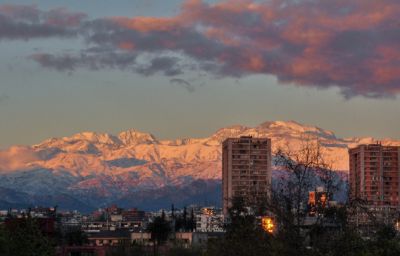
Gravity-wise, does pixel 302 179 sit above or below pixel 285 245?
above

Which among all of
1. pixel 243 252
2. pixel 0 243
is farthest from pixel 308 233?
pixel 0 243

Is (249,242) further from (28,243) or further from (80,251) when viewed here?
(80,251)

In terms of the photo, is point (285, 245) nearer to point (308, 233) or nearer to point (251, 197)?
point (308, 233)

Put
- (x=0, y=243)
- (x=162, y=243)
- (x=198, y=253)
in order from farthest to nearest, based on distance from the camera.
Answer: (x=162, y=243)
(x=198, y=253)
(x=0, y=243)

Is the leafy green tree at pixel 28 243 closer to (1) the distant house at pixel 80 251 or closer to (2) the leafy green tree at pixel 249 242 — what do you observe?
(2) the leafy green tree at pixel 249 242

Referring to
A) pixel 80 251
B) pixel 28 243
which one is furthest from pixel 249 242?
pixel 80 251

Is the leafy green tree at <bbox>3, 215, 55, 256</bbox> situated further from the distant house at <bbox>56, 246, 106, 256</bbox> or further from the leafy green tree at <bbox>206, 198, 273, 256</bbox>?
the distant house at <bbox>56, 246, 106, 256</bbox>

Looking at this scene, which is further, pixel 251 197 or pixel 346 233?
pixel 251 197

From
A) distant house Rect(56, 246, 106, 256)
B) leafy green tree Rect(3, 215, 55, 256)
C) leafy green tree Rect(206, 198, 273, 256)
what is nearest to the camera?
leafy green tree Rect(206, 198, 273, 256)

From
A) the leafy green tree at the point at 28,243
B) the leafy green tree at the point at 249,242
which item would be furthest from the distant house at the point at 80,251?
the leafy green tree at the point at 249,242

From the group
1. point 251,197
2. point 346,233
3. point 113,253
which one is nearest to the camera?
point 346,233

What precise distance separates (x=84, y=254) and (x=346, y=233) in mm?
89462

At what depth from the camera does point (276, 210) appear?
42.2m

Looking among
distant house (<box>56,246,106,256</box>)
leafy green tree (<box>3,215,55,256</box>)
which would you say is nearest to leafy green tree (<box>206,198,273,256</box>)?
leafy green tree (<box>3,215,55,256</box>)
